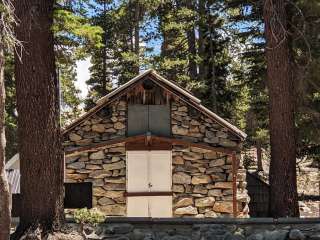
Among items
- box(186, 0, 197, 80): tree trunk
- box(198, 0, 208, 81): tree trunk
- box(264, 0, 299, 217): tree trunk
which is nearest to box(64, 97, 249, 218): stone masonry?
box(264, 0, 299, 217): tree trunk

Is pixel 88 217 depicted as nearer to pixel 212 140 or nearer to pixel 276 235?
pixel 276 235

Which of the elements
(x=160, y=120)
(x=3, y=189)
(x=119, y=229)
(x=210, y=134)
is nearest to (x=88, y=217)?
(x=119, y=229)

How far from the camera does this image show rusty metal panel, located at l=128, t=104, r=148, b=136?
1641cm

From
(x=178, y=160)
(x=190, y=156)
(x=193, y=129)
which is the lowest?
(x=178, y=160)

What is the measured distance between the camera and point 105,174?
16.1m

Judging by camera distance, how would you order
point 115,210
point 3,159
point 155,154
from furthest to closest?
point 155,154, point 115,210, point 3,159

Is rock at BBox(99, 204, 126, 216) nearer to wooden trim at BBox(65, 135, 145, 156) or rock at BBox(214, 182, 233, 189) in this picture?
wooden trim at BBox(65, 135, 145, 156)

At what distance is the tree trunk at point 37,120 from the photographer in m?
8.76

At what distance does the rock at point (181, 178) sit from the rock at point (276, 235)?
7.19 metres

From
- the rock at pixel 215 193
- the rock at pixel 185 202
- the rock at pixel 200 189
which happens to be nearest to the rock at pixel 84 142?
the rock at pixel 185 202

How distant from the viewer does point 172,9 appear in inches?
1172

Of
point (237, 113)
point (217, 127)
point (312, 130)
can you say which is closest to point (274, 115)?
point (312, 130)

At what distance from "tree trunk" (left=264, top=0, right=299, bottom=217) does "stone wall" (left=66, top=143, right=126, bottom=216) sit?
5.17m

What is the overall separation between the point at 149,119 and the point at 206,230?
300 inches
